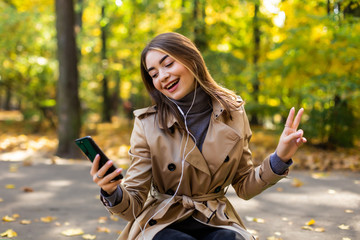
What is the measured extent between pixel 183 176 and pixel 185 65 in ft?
2.32

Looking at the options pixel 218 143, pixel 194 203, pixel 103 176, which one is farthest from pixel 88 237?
pixel 218 143

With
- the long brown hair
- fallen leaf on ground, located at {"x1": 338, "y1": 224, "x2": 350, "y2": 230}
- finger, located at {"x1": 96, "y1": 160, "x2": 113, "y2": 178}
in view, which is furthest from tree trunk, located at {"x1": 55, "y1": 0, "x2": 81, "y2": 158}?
finger, located at {"x1": 96, "y1": 160, "x2": 113, "y2": 178}

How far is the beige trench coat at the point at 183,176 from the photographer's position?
2277mm

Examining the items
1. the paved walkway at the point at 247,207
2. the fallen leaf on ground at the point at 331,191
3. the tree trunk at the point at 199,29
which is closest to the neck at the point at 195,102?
the paved walkway at the point at 247,207

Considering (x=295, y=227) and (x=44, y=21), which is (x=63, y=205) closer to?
(x=295, y=227)

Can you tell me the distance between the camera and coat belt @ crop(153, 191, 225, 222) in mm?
2275

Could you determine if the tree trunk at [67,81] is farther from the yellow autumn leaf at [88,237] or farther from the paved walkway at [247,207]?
the yellow autumn leaf at [88,237]

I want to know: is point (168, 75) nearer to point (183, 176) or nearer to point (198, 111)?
point (198, 111)

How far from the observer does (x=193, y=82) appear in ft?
8.17

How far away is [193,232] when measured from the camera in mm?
2355

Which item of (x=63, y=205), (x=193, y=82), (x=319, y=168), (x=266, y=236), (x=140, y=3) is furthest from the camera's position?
(x=140, y=3)

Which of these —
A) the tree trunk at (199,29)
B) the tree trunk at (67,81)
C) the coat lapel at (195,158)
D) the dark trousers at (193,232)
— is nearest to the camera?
the dark trousers at (193,232)

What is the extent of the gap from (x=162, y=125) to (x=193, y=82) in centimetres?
38

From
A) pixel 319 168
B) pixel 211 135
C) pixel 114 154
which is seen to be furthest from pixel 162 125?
pixel 114 154
